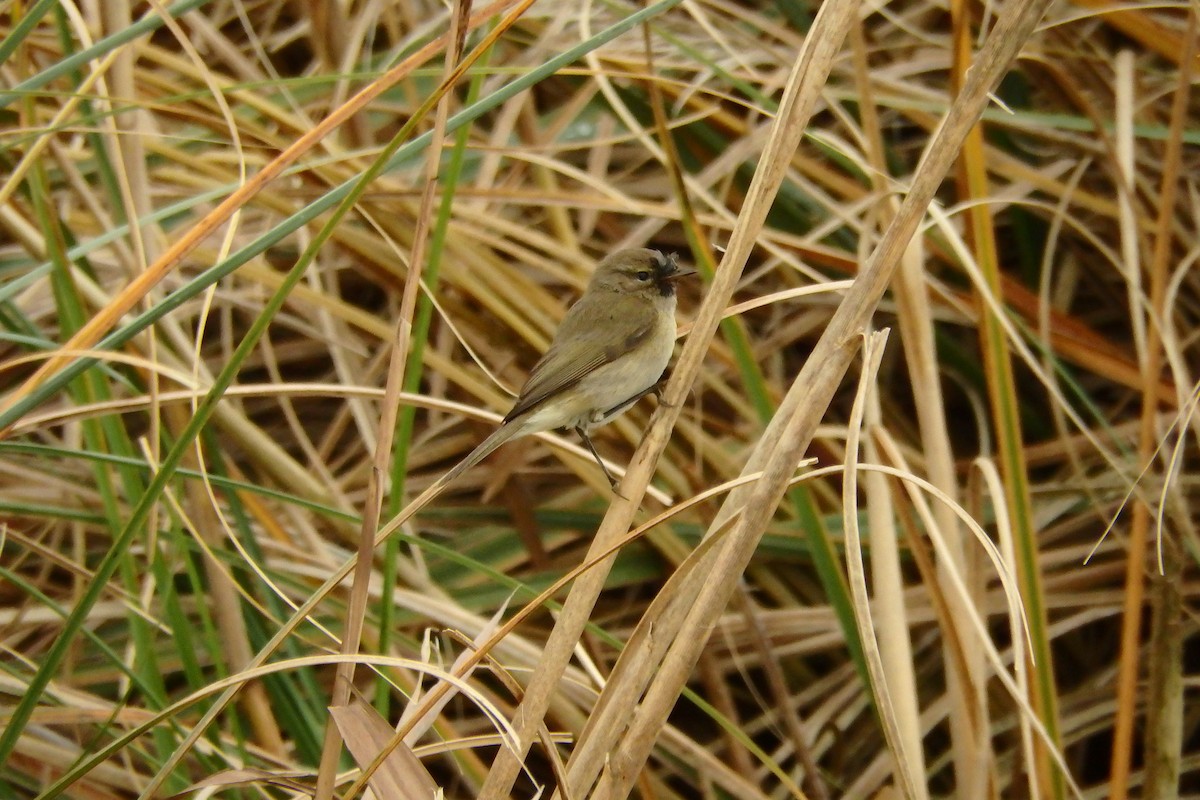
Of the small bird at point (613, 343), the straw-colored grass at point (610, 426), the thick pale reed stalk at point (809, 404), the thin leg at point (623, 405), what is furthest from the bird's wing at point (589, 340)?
the thick pale reed stalk at point (809, 404)

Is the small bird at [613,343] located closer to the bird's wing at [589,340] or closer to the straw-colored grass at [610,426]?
the bird's wing at [589,340]

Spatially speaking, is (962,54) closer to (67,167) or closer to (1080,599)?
→ (1080,599)

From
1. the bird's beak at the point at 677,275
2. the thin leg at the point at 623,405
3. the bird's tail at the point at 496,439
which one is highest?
the bird's beak at the point at 677,275

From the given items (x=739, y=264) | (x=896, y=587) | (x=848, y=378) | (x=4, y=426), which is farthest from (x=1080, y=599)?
(x=4, y=426)

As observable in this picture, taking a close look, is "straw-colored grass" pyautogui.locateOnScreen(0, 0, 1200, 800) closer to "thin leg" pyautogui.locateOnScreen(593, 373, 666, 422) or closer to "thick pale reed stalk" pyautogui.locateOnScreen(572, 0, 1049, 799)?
"thick pale reed stalk" pyautogui.locateOnScreen(572, 0, 1049, 799)

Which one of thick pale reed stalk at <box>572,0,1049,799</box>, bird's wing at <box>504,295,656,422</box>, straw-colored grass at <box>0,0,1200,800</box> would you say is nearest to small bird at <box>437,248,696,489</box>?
bird's wing at <box>504,295,656,422</box>

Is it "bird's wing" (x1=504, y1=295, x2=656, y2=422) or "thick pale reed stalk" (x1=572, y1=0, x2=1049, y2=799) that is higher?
"thick pale reed stalk" (x1=572, y1=0, x2=1049, y2=799)

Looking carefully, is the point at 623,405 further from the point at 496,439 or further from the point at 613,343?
the point at 496,439
